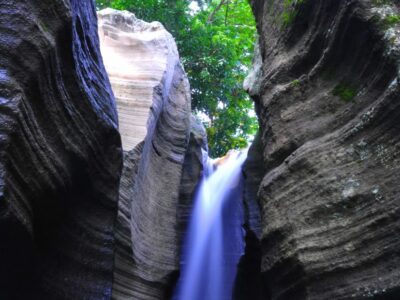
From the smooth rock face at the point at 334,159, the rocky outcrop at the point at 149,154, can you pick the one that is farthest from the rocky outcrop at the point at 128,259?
the smooth rock face at the point at 334,159

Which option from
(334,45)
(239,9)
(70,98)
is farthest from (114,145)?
(239,9)

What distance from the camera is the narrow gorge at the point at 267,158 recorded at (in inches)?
152

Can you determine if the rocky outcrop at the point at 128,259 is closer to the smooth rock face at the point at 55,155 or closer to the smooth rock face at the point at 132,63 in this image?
the smooth rock face at the point at 132,63

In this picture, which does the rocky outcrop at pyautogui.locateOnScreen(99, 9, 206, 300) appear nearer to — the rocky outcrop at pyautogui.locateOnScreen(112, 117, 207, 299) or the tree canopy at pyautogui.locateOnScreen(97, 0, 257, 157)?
the rocky outcrop at pyautogui.locateOnScreen(112, 117, 207, 299)

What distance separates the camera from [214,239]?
11.8 m

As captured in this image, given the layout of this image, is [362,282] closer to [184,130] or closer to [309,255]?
[309,255]

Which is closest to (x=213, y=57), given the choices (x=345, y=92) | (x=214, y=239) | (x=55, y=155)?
(x=214, y=239)

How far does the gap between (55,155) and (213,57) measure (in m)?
13.0

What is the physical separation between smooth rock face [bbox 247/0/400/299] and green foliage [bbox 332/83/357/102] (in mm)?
16

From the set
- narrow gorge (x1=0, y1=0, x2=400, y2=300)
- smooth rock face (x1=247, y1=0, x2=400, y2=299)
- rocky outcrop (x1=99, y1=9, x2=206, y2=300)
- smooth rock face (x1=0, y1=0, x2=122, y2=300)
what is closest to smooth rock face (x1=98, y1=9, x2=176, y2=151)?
rocky outcrop (x1=99, y1=9, x2=206, y2=300)

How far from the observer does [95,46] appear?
5.76 m

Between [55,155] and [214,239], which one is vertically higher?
[214,239]

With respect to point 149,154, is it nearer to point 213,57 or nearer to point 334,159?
point 334,159

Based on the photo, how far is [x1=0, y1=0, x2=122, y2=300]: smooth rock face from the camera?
3.63 m
